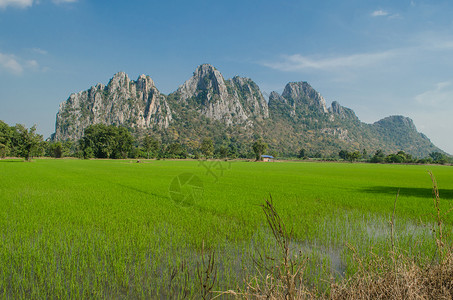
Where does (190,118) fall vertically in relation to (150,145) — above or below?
above

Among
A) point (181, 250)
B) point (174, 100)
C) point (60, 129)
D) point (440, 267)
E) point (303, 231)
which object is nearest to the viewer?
point (440, 267)

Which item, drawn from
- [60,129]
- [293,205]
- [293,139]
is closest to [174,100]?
[60,129]

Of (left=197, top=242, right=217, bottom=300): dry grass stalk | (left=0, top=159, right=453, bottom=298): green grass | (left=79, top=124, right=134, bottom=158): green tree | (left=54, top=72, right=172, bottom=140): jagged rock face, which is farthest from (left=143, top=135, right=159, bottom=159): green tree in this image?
(left=197, top=242, right=217, bottom=300): dry grass stalk

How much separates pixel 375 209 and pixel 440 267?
Answer: 758 centimetres

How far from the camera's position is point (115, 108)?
16150 centimetres

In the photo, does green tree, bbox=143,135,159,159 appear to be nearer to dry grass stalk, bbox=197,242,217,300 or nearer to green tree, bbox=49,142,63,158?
green tree, bbox=49,142,63,158

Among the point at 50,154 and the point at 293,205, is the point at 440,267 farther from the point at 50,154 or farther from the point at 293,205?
the point at 50,154

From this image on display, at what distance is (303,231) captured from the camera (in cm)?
609

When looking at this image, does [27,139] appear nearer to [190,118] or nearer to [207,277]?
[207,277]

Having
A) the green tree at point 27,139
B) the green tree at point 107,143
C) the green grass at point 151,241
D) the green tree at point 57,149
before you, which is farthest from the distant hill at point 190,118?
the green grass at point 151,241

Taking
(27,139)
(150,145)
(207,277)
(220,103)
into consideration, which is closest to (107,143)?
(150,145)

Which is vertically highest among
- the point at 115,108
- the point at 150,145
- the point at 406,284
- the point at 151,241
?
the point at 115,108

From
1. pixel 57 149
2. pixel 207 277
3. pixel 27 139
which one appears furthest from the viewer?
pixel 57 149

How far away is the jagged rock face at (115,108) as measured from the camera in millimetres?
154500
